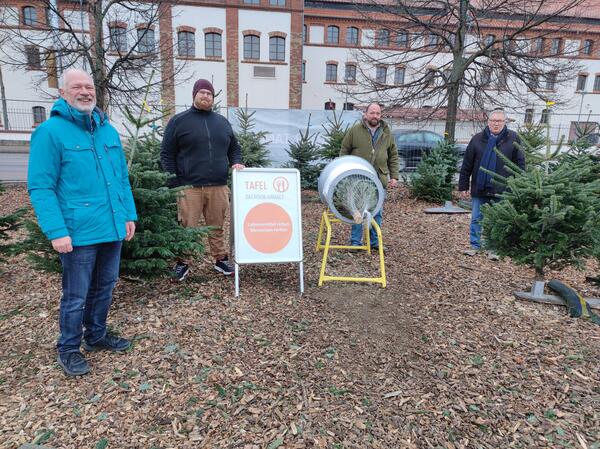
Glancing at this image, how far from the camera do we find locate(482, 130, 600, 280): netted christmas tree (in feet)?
11.8

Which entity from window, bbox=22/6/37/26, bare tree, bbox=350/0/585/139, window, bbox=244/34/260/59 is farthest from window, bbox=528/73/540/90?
window, bbox=244/34/260/59

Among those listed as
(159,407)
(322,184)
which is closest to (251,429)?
(159,407)

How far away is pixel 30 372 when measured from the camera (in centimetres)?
277

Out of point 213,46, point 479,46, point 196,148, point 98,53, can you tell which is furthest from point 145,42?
point 213,46

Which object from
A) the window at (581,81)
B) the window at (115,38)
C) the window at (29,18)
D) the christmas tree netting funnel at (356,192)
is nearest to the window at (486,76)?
the christmas tree netting funnel at (356,192)

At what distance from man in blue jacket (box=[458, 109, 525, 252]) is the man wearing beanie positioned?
3.14 m

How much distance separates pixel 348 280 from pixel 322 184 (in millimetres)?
1074

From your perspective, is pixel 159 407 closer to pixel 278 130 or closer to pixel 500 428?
pixel 500 428

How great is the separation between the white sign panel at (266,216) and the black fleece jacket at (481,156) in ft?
8.73

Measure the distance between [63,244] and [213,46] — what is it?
28493mm

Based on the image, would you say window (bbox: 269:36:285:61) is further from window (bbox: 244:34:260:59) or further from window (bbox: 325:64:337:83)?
window (bbox: 325:64:337:83)

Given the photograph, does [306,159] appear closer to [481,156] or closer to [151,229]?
[481,156]

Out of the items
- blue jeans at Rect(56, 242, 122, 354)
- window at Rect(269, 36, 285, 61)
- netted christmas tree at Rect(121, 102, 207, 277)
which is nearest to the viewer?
blue jeans at Rect(56, 242, 122, 354)

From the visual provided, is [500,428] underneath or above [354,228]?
underneath
